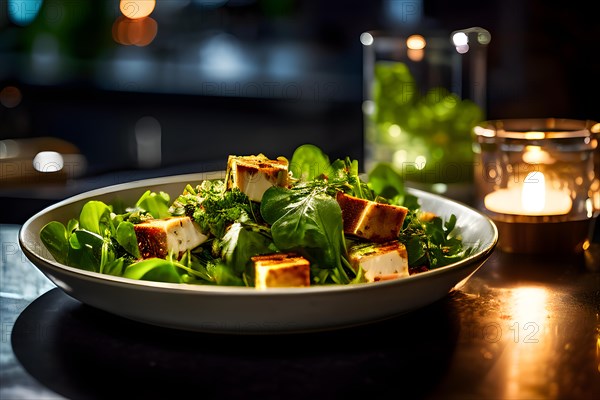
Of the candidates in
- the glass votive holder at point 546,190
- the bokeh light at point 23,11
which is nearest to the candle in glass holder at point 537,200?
the glass votive holder at point 546,190

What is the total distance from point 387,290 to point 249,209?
0.31m

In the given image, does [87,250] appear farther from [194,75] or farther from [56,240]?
[194,75]

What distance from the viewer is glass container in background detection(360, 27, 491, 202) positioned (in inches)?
76.8

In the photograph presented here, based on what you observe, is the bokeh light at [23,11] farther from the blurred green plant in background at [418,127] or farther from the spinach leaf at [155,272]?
the spinach leaf at [155,272]

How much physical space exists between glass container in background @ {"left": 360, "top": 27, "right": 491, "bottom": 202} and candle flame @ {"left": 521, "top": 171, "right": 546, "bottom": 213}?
419 mm

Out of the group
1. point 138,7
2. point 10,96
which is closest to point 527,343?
point 10,96

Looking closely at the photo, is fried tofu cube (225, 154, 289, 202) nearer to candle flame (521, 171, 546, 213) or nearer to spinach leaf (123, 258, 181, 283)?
spinach leaf (123, 258, 181, 283)

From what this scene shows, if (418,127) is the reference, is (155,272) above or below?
below

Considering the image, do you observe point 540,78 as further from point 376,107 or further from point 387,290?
point 387,290

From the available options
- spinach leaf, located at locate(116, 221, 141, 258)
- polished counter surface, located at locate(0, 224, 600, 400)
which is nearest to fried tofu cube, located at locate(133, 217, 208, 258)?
spinach leaf, located at locate(116, 221, 141, 258)

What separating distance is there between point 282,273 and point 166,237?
22 centimetres

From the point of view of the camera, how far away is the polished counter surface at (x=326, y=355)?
0.86m

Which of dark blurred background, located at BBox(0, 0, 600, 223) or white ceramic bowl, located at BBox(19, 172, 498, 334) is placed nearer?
white ceramic bowl, located at BBox(19, 172, 498, 334)

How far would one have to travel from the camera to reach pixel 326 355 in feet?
3.08
